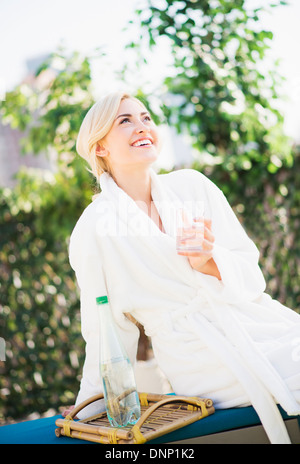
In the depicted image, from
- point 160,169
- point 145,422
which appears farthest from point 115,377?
point 160,169

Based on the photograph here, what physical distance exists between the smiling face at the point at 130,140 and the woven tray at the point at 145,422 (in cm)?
97

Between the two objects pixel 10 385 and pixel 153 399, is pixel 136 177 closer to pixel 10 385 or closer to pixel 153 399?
pixel 153 399

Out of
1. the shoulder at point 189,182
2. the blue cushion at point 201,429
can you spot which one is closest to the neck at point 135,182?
the shoulder at point 189,182

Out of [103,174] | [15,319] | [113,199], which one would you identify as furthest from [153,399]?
[15,319]

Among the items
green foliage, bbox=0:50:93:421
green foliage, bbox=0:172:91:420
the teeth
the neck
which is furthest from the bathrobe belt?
green foliage, bbox=0:172:91:420

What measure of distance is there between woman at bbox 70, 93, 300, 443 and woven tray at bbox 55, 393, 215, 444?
0.09 metres

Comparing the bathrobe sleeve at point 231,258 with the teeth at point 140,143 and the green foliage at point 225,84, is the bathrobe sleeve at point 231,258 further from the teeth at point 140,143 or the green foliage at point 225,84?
the green foliage at point 225,84

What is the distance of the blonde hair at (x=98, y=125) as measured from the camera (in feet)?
7.22

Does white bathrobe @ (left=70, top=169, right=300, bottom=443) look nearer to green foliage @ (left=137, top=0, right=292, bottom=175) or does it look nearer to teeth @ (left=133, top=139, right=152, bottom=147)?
teeth @ (left=133, top=139, right=152, bottom=147)

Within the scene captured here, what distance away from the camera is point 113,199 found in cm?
215

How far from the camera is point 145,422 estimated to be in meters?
1.77

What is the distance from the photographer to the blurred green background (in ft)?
11.7

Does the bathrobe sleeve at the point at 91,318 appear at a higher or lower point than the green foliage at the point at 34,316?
higher

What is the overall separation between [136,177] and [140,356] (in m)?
1.70
